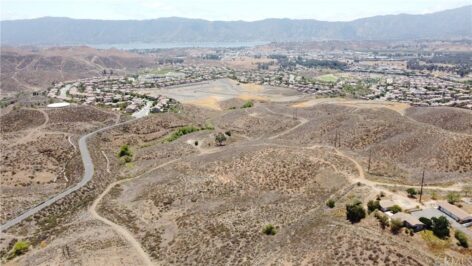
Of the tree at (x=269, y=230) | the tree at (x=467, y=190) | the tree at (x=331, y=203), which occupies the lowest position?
the tree at (x=269, y=230)

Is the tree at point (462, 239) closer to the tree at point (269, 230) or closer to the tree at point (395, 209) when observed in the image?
the tree at point (395, 209)

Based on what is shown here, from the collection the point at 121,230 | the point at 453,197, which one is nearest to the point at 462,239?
the point at 453,197

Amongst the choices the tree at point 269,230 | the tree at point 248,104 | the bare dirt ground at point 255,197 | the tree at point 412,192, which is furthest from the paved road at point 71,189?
the tree at point 248,104

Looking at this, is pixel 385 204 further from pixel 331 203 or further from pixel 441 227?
pixel 441 227

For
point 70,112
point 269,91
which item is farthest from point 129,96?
point 269,91

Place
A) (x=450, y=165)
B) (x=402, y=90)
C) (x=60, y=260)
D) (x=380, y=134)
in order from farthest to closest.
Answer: (x=402, y=90), (x=380, y=134), (x=450, y=165), (x=60, y=260)

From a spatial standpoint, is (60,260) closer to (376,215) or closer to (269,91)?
(376,215)
